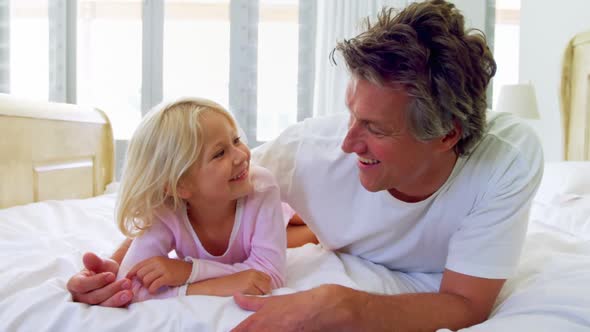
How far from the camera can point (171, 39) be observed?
4.09 m

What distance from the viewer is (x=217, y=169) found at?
1111mm

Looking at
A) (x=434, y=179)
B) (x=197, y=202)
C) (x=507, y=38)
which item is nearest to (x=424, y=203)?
(x=434, y=179)

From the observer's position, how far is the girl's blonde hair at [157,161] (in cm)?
110

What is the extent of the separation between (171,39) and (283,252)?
3367mm

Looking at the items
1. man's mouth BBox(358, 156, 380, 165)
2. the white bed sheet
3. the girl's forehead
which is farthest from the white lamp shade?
the girl's forehead

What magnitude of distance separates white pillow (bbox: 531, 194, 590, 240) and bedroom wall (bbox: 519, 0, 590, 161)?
3.48 ft

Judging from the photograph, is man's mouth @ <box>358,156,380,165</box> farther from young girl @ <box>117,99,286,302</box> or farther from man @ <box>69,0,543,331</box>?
young girl @ <box>117,99,286,302</box>

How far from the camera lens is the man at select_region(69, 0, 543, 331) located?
2.88 feet

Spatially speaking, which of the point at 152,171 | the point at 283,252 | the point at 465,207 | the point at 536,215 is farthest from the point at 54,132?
the point at 536,215

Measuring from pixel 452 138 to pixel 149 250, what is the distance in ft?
2.36

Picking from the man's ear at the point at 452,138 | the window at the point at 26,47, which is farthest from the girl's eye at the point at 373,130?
the window at the point at 26,47

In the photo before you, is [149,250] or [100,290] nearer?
[100,290]

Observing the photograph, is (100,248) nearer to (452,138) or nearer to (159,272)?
(159,272)

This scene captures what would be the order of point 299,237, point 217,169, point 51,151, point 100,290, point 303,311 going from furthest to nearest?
point 51,151, point 299,237, point 217,169, point 100,290, point 303,311
